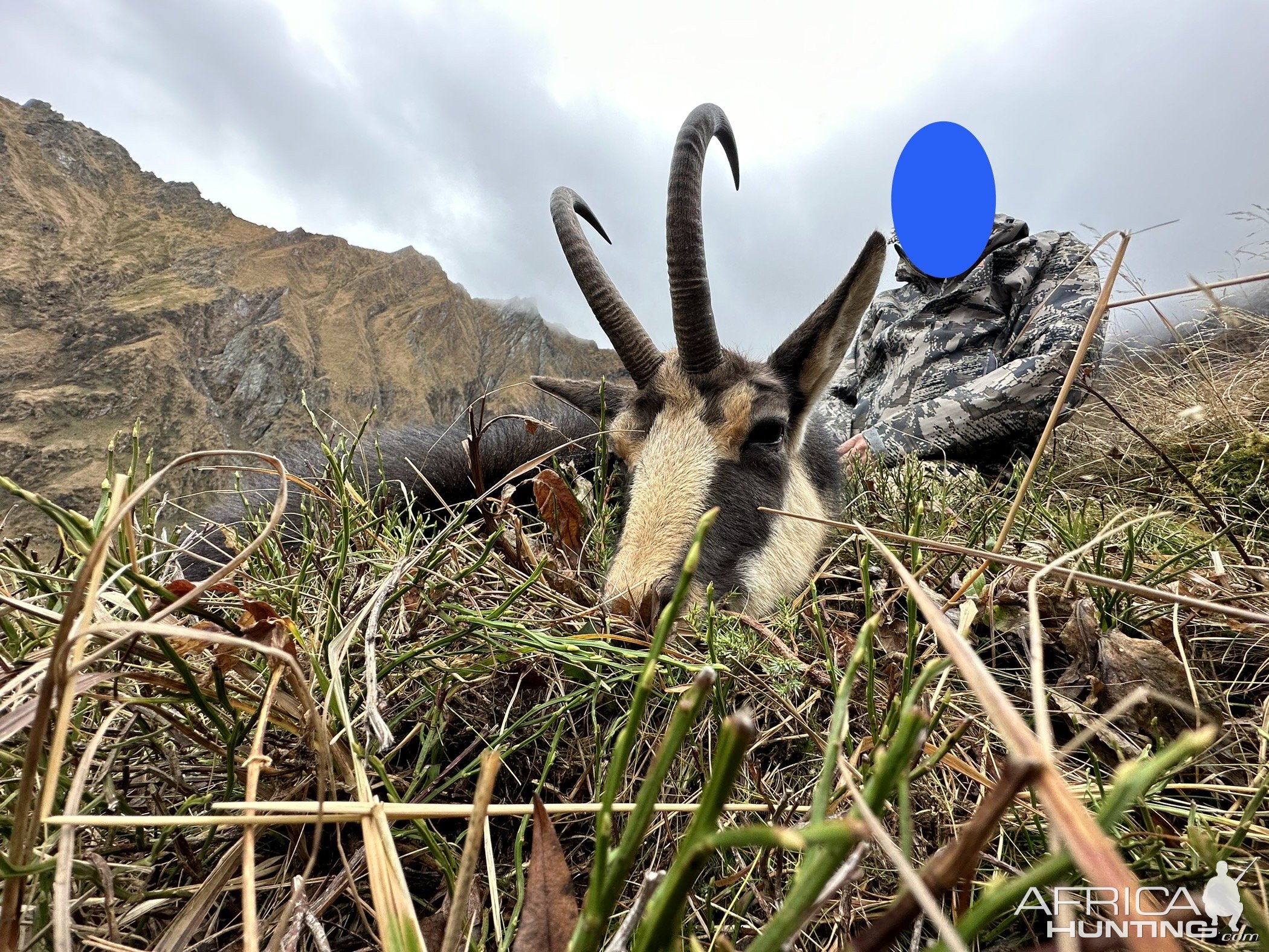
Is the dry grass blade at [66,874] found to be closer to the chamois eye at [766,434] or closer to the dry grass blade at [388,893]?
the dry grass blade at [388,893]

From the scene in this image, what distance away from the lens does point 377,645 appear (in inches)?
65.2

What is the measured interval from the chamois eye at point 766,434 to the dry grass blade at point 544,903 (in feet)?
9.22

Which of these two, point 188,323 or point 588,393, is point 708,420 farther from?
point 188,323

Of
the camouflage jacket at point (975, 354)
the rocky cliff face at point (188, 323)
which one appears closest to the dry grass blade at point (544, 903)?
the camouflage jacket at point (975, 354)

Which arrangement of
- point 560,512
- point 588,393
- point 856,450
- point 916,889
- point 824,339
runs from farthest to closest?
point 856,450, point 588,393, point 824,339, point 560,512, point 916,889

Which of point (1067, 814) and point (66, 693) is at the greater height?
point (1067, 814)

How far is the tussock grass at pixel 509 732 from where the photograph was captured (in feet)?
3.09

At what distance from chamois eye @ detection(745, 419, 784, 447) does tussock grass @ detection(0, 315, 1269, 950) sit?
1.35 metres

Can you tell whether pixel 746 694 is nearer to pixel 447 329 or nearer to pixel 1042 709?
pixel 1042 709

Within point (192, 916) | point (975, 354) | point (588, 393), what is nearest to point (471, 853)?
point (192, 916)

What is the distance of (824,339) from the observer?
384 cm

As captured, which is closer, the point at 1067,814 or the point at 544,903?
the point at 1067,814

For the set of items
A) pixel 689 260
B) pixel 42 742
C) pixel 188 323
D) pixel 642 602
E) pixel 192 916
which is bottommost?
pixel 192 916

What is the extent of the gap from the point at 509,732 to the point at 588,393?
3415 millimetres
